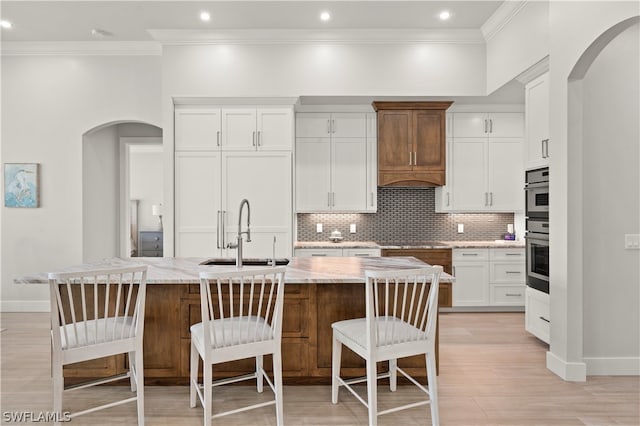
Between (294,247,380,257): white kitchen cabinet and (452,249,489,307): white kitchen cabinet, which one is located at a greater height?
(294,247,380,257): white kitchen cabinet

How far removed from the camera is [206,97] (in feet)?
16.3

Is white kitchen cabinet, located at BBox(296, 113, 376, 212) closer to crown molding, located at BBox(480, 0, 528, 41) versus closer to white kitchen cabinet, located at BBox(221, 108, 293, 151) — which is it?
white kitchen cabinet, located at BBox(221, 108, 293, 151)

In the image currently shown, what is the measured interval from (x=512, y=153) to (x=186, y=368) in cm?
468

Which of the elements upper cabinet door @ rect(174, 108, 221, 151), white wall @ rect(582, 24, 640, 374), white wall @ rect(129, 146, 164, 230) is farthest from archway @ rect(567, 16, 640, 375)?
white wall @ rect(129, 146, 164, 230)

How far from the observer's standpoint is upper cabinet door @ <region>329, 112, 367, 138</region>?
5580 mm

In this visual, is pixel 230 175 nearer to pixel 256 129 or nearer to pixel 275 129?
pixel 256 129

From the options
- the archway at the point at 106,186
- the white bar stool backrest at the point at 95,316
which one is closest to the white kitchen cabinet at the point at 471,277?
the white bar stool backrest at the point at 95,316

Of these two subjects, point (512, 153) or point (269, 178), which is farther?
point (512, 153)

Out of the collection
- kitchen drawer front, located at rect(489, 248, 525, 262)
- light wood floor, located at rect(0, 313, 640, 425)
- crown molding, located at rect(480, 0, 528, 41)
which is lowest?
light wood floor, located at rect(0, 313, 640, 425)

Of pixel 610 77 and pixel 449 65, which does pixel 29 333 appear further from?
pixel 610 77

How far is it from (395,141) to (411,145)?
8.1 inches

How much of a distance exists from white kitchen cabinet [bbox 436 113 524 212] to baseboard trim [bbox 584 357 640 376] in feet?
8.43

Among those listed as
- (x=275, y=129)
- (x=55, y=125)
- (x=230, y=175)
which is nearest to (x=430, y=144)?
(x=275, y=129)

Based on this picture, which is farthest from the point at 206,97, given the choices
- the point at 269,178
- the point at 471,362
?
the point at 471,362
